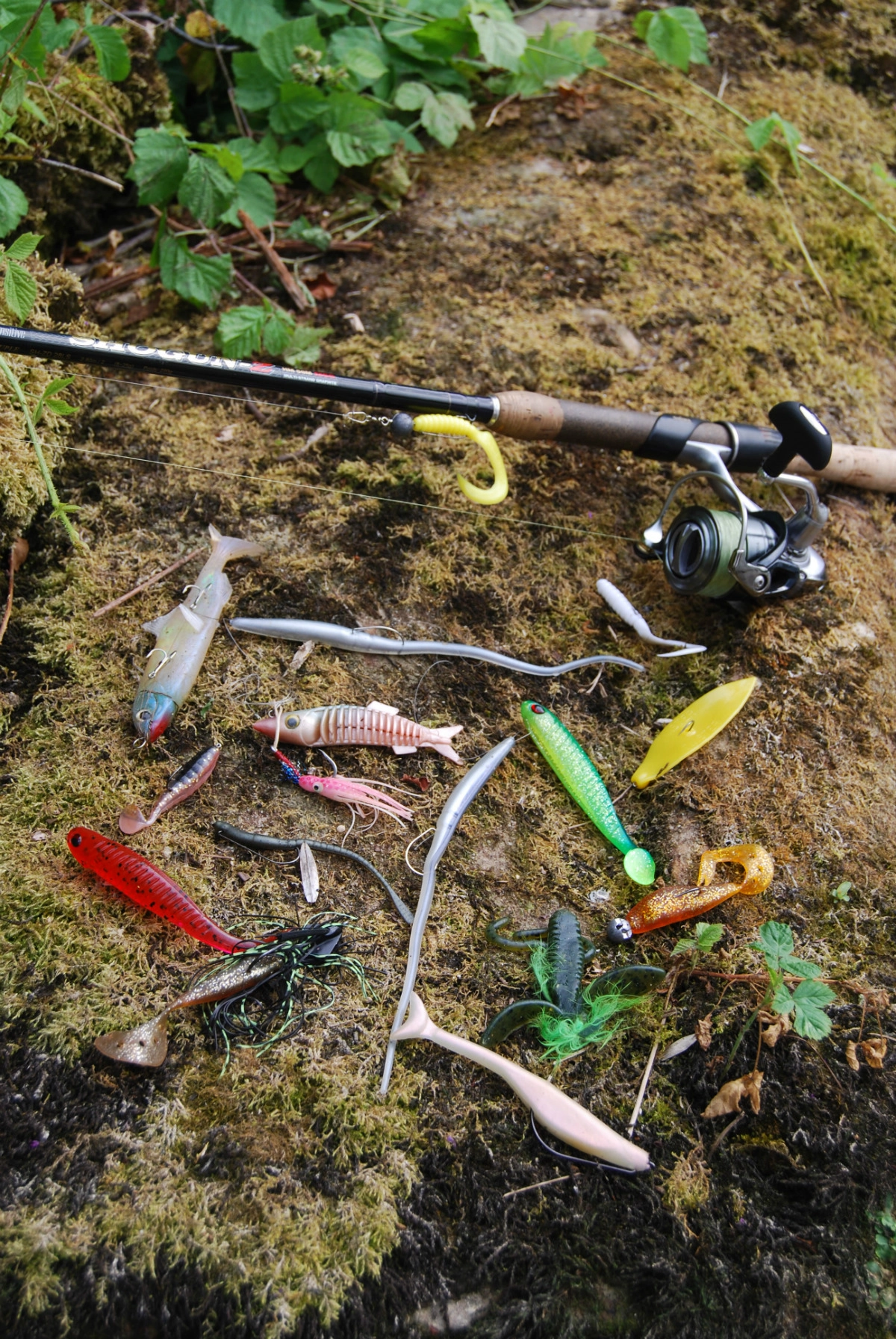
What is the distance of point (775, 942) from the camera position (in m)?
2.25

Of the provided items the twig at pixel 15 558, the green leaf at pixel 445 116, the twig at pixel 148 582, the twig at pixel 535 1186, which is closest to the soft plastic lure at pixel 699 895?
the twig at pixel 535 1186

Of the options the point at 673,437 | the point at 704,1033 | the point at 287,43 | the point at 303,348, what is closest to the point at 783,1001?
the point at 704,1033

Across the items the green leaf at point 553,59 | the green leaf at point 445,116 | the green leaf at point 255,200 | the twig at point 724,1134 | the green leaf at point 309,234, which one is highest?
the green leaf at point 553,59

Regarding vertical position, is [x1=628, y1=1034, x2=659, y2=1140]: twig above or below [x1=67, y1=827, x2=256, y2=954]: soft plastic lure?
above

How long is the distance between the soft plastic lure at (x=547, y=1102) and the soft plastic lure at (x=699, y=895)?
43 centimetres

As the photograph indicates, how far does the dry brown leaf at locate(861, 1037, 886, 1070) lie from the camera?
88.7 inches

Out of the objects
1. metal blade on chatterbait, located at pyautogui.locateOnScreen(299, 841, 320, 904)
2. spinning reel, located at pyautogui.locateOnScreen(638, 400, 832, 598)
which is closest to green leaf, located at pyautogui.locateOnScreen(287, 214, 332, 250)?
spinning reel, located at pyautogui.locateOnScreen(638, 400, 832, 598)

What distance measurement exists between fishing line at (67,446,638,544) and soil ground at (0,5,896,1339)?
0.01m

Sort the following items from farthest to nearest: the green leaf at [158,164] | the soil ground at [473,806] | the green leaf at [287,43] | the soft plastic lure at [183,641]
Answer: the green leaf at [287,43] < the green leaf at [158,164] < the soft plastic lure at [183,641] < the soil ground at [473,806]

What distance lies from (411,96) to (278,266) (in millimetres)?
966

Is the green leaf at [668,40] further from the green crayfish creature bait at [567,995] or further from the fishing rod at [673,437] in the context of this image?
the green crayfish creature bait at [567,995]

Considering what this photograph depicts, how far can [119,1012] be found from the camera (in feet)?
6.96

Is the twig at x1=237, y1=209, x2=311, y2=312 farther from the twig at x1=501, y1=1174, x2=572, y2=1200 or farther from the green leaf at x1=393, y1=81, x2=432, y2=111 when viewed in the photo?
the twig at x1=501, y1=1174, x2=572, y2=1200

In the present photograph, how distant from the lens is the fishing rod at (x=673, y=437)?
103 inches
